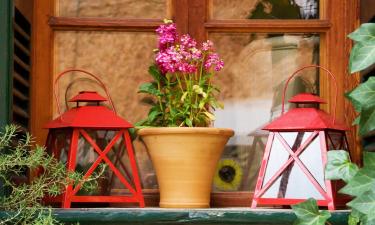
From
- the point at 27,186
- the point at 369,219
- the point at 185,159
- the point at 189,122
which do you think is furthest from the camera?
the point at 189,122

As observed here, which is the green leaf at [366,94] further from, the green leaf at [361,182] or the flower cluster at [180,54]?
the flower cluster at [180,54]

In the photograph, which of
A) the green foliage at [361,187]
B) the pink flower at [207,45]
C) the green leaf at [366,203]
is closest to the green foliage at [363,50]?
the green foliage at [361,187]

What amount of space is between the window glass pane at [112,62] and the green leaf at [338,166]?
41.0 inches

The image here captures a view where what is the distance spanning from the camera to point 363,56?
3.09 meters

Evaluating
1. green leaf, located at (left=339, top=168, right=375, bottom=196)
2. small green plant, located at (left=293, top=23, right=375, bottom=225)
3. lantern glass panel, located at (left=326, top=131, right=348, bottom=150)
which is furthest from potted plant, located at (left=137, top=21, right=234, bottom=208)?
green leaf, located at (left=339, top=168, right=375, bottom=196)

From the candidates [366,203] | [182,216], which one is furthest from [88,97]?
[366,203]

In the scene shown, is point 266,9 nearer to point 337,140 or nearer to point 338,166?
point 337,140

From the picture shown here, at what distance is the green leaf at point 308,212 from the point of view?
128 inches

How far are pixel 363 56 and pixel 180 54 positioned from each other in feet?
2.98

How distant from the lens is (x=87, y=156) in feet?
13.0

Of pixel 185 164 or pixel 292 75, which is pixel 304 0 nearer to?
pixel 292 75

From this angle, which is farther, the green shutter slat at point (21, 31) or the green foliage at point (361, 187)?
the green shutter slat at point (21, 31)

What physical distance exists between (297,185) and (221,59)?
2.13ft

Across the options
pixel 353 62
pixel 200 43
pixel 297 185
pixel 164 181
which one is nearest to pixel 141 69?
pixel 200 43
